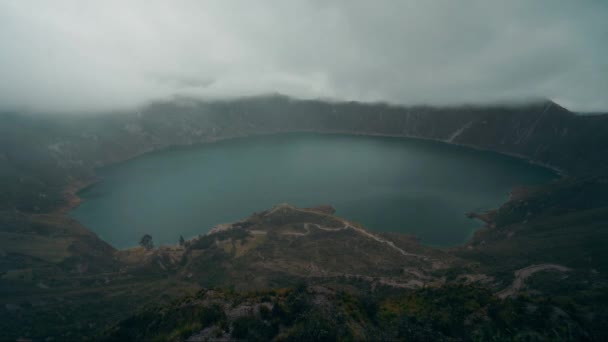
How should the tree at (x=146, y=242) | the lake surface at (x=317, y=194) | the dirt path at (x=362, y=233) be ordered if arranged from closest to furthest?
the dirt path at (x=362, y=233)
the tree at (x=146, y=242)
the lake surface at (x=317, y=194)

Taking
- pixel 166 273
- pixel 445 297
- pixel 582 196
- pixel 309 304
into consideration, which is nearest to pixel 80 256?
pixel 166 273

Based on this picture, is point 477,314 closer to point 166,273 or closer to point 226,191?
point 166,273

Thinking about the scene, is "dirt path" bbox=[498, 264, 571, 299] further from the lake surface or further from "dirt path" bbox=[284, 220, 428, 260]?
the lake surface

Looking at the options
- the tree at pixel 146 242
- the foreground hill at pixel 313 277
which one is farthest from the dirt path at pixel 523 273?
the tree at pixel 146 242

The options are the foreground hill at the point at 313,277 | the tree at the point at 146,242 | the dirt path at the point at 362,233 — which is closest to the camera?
the foreground hill at the point at 313,277

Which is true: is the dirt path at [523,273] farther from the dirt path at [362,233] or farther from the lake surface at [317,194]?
the lake surface at [317,194]

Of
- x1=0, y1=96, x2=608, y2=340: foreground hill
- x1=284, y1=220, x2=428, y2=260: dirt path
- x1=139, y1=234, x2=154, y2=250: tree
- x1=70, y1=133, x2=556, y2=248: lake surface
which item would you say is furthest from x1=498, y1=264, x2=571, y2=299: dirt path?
x1=139, y1=234, x2=154, y2=250: tree
